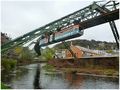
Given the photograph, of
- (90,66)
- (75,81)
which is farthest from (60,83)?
(90,66)

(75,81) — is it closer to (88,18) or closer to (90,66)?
(88,18)

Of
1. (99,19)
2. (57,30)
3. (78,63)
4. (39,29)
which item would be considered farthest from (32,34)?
(78,63)

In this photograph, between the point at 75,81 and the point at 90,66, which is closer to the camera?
the point at 75,81

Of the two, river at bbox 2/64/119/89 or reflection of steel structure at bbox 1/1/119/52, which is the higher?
reflection of steel structure at bbox 1/1/119/52

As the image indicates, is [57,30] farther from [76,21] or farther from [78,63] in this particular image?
[78,63]

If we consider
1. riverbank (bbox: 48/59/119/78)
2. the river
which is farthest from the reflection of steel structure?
riverbank (bbox: 48/59/119/78)

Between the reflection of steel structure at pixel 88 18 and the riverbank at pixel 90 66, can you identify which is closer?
the reflection of steel structure at pixel 88 18

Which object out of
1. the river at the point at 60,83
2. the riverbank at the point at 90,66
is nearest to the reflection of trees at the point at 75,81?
the river at the point at 60,83

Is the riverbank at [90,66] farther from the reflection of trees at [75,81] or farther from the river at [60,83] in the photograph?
the river at [60,83]

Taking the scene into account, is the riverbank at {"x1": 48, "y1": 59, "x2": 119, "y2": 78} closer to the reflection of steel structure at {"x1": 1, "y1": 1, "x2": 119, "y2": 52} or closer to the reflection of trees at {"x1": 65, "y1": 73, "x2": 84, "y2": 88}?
the reflection of trees at {"x1": 65, "y1": 73, "x2": 84, "y2": 88}

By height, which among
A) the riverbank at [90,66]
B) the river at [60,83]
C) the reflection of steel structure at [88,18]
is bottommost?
the river at [60,83]

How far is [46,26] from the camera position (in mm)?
37719

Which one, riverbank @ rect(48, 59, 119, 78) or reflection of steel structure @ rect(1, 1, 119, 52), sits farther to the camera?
riverbank @ rect(48, 59, 119, 78)

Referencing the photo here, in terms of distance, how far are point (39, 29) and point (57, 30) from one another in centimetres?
398
